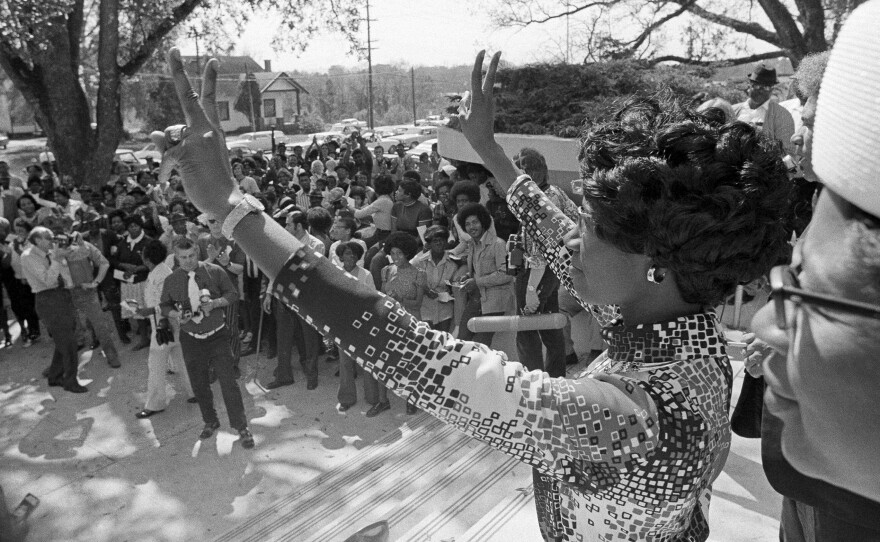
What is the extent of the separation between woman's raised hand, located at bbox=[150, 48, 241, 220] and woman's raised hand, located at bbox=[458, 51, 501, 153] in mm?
723

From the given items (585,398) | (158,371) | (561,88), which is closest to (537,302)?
(158,371)

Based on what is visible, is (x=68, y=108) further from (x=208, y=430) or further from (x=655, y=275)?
(x=655, y=275)

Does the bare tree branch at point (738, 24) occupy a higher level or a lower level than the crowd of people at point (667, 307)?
higher

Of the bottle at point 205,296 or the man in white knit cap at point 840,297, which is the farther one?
the bottle at point 205,296

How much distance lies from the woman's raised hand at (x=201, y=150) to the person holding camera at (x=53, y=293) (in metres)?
6.29

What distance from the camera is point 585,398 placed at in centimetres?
108

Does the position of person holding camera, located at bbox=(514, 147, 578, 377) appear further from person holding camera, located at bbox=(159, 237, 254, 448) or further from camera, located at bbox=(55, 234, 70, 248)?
camera, located at bbox=(55, 234, 70, 248)

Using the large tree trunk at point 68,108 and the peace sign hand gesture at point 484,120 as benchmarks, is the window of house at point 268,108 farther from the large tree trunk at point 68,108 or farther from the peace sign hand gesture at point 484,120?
the peace sign hand gesture at point 484,120

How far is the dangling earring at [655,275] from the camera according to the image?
130cm

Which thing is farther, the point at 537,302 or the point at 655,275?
the point at 537,302

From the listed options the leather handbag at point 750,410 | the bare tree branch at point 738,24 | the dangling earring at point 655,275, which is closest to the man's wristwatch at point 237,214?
the dangling earring at point 655,275

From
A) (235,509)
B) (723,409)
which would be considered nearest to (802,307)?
(723,409)

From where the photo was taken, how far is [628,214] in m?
1.25

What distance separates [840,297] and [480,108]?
1.33 metres
